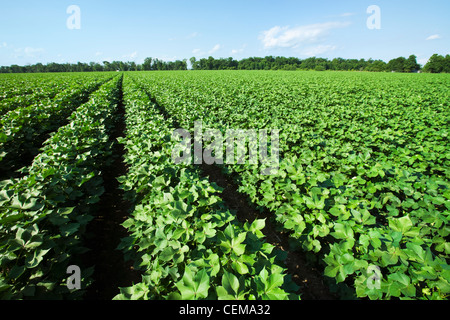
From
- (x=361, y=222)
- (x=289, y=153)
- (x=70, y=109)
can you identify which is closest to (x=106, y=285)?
(x=361, y=222)

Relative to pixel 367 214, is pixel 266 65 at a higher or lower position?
higher

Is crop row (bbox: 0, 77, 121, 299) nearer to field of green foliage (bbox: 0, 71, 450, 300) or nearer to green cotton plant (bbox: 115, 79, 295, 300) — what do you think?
field of green foliage (bbox: 0, 71, 450, 300)

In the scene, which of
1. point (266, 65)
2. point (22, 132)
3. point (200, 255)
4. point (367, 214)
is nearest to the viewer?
point (200, 255)

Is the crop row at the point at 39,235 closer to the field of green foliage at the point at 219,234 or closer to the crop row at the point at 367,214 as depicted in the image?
the field of green foliage at the point at 219,234

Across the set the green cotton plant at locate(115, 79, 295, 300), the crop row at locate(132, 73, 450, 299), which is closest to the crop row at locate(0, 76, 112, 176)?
the green cotton plant at locate(115, 79, 295, 300)

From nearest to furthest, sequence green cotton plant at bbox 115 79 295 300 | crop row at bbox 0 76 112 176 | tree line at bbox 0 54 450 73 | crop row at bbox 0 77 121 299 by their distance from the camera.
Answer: green cotton plant at bbox 115 79 295 300
crop row at bbox 0 77 121 299
crop row at bbox 0 76 112 176
tree line at bbox 0 54 450 73

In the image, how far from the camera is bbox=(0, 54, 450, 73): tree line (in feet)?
219

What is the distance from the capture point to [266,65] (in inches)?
3556

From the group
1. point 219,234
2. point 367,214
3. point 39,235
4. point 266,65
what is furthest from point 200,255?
point 266,65

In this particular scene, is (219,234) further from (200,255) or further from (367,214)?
(367,214)

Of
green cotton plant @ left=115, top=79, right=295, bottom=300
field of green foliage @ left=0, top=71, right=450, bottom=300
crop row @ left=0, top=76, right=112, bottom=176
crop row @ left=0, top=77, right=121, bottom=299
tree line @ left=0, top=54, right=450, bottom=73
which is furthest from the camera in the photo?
tree line @ left=0, top=54, right=450, bottom=73

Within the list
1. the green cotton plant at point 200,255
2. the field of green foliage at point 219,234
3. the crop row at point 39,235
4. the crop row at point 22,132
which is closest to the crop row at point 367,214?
the field of green foliage at point 219,234

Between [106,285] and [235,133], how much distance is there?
13.8 ft
